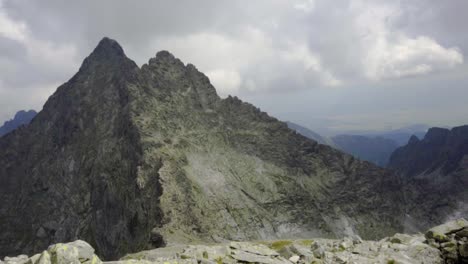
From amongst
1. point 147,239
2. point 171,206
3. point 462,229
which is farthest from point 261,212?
point 462,229

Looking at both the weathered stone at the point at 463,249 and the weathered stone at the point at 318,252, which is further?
the weathered stone at the point at 463,249

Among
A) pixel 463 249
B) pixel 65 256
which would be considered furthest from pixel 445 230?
pixel 65 256

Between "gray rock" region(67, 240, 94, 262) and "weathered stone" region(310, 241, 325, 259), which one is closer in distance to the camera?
"gray rock" region(67, 240, 94, 262)

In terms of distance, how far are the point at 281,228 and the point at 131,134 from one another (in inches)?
3544

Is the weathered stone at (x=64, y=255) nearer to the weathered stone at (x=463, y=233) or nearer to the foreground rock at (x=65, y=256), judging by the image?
the foreground rock at (x=65, y=256)

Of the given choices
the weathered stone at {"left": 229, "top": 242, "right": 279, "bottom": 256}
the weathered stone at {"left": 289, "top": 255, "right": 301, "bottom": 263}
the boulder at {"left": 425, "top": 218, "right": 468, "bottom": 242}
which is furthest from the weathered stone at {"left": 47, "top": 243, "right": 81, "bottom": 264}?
the boulder at {"left": 425, "top": 218, "right": 468, "bottom": 242}

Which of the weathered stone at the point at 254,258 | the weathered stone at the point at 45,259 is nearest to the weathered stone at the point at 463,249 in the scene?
the weathered stone at the point at 254,258

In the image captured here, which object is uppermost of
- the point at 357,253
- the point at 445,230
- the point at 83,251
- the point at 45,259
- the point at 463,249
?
the point at 45,259

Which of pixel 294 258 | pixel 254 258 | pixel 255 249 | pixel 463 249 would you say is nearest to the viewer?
pixel 254 258

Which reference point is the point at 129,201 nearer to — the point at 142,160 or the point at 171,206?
the point at 142,160

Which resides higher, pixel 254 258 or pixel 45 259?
pixel 45 259

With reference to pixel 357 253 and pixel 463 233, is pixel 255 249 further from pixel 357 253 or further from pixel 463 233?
pixel 463 233

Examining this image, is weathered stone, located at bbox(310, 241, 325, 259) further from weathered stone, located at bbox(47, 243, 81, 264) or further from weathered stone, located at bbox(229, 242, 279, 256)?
weathered stone, located at bbox(47, 243, 81, 264)

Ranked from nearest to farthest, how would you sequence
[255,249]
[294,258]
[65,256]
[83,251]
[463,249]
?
[65,256] → [83,251] → [294,258] → [463,249] → [255,249]
